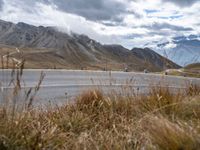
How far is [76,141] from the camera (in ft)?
18.9

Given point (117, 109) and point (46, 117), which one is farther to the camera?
point (117, 109)

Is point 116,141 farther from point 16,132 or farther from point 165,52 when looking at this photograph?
point 165,52

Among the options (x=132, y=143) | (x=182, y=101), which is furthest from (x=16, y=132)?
(x=182, y=101)

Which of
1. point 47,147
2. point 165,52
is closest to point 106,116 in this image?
point 165,52

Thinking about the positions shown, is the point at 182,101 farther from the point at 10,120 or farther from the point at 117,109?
the point at 10,120

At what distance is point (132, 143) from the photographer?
5.56 m

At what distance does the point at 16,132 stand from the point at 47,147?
1.23 feet

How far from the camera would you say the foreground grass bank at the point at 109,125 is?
15.9ft

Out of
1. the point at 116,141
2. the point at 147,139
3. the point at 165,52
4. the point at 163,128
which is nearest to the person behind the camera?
the point at 163,128

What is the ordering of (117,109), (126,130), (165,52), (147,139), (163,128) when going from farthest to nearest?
(165,52)
(117,109)
(126,130)
(147,139)
(163,128)

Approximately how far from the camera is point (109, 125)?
728cm

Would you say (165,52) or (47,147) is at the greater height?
(165,52)

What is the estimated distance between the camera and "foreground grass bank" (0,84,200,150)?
4859mm

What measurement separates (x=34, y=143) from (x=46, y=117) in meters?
2.29
